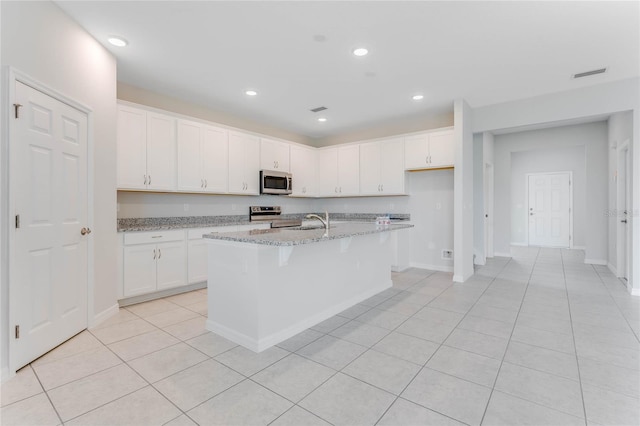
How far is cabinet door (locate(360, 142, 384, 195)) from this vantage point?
5.70 meters

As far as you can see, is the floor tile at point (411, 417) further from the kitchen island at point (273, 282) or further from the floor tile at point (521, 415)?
the kitchen island at point (273, 282)

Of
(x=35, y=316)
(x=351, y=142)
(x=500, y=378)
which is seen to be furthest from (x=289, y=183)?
(x=500, y=378)

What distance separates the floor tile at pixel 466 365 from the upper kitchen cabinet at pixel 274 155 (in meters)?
4.05

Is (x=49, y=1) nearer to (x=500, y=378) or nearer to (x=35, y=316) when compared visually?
(x=35, y=316)

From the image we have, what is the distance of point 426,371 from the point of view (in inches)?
82.1

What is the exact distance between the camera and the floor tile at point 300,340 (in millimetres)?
2465

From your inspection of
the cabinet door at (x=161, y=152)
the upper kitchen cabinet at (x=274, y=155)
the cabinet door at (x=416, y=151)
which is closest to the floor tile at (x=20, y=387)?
the cabinet door at (x=161, y=152)

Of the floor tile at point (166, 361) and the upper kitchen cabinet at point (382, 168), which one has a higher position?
the upper kitchen cabinet at point (382, 168)

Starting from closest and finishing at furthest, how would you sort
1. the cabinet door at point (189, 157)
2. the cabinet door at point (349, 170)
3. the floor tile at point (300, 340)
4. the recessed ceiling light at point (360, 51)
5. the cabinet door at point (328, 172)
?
1. the floor tile at point (300, 340)
2. the recessed ceiling light at point (360, 51)
3. the cabinet door at point (189, 157)
4. the cabinet door at point (349, 170)
5. the cabinet door at point (328, 172)

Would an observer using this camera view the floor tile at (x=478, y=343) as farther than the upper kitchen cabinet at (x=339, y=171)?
No

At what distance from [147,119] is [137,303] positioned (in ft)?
7.47

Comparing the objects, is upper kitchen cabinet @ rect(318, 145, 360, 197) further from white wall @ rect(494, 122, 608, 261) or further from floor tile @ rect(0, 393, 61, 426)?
floor tile @ rect(0, 393, 61, 426)

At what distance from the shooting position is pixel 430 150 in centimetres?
507

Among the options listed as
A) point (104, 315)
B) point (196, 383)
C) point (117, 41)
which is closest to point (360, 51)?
point (117, 41)
